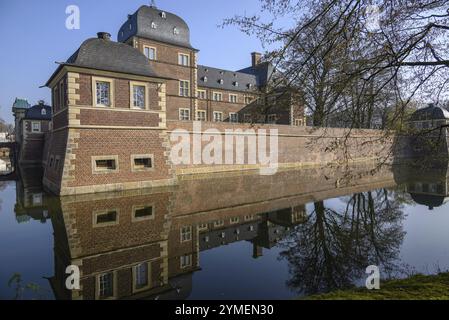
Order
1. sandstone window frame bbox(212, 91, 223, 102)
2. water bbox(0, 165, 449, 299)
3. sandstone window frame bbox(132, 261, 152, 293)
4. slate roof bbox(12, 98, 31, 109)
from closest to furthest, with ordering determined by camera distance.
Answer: sandstone window frame bbox(132, 261, 152, 293) → water bbox(0, 165, 449, 299) → sandstone window frame bbox(212, 91, 223, 102) → slate roof bbox(12, 98, 31, 109)

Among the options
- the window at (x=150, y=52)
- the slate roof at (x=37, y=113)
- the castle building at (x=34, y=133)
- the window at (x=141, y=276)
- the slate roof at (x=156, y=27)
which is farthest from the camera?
the slate roof at (x=37, y=113)

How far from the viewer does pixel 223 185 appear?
1488 centimetres

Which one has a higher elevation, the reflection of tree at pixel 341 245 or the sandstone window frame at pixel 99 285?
the sandstone window frame at pixel 99 285

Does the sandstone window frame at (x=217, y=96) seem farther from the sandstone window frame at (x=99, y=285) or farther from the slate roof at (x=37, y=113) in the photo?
the sandstone window frame at (x=99, y=285)

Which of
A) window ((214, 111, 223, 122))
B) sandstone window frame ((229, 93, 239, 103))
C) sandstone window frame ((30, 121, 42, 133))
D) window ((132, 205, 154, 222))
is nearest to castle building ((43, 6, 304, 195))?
window ((132, 205, 154, 222))

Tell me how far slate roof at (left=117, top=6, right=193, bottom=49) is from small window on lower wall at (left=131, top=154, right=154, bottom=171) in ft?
42.5

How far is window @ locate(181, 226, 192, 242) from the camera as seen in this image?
6988 millimetres

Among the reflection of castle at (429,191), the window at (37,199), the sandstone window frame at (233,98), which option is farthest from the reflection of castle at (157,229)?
the sandstone window frame at (233,98)

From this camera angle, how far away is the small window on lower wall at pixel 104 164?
39.8 ft

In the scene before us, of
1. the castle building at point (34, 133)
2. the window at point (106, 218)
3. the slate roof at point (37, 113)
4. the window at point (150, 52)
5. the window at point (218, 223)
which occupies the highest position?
the window at point (150, 52)

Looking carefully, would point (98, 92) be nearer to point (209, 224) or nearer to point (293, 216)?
point (209, 224)

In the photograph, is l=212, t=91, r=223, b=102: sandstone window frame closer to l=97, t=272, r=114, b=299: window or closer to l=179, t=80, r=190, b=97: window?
l=179, t=80, r=190, b=97: window

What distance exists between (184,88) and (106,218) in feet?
61.0

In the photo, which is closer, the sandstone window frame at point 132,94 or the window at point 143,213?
the window at point 143,213
